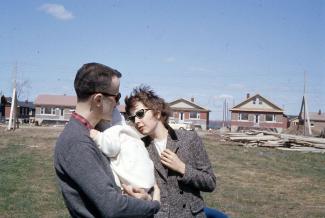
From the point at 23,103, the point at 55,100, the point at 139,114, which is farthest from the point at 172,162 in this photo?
the point at 23,103

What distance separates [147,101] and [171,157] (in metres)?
0.46

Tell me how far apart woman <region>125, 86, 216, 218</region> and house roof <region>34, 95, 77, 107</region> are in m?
74.3

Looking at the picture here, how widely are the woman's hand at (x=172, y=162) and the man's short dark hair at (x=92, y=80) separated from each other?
3.56 feet

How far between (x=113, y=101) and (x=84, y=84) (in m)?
0.18

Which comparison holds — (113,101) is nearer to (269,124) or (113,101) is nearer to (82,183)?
(82,183)

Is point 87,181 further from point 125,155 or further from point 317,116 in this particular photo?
point 317,116

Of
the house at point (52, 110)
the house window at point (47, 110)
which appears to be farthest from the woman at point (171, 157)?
the house window at point (47, 110)

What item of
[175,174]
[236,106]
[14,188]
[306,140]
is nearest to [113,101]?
[175,174]

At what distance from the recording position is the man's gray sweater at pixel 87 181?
6.56 ft

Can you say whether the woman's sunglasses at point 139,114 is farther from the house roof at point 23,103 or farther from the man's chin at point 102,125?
the house roof at point 23,103

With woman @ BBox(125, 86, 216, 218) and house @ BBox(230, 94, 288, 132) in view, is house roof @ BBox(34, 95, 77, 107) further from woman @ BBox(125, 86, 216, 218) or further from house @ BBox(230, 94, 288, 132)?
woman @ BBox(125, 86, 216, 218)

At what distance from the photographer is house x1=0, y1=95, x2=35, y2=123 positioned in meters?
76.1

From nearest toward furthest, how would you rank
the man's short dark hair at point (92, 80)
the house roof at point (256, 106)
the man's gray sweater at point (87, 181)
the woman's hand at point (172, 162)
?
the man's gray sweater at point (87, 181) < the man's short dark hair at point (92, 80) < the woman's hand at point (172, 162) < the house roof at point (256, 106)

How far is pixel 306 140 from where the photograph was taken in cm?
2661
